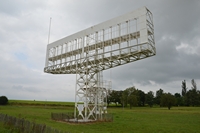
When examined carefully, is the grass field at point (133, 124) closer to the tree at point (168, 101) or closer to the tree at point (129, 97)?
the tree at point (168, 101)

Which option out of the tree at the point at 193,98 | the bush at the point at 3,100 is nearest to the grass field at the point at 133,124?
the bush at the point at 3,100

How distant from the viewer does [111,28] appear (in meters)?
19.2

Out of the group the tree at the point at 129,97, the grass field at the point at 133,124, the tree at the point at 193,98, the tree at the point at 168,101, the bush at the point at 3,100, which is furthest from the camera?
the tree at the point at 193,98

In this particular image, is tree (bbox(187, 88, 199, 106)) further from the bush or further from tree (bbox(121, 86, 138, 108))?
the bush

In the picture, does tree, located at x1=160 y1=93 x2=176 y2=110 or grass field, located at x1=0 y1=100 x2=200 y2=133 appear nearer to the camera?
grass field, located at x1=0 y1=100 x2=200 y2=133

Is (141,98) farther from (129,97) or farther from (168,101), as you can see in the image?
(168,101)

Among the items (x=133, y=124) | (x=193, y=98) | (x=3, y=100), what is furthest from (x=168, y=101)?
(x=3, y=100)

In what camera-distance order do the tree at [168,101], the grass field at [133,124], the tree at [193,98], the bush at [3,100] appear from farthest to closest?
the tree at [193,98]
the tree at [168,101]
the bush at [3,100]
the grass field at [133,124]

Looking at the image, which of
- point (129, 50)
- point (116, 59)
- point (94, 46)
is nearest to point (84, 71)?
point (94, 46)

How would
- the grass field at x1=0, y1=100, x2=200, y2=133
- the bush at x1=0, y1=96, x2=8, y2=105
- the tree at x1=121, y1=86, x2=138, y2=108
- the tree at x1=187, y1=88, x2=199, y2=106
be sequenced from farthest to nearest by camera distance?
the tree at x1=187, y1=88, x2=199, y2=106 → the tree at x1=121, y1=86, x2=138, y2=108 → the bush at x1=0, y1=96, x2=8, y2=105 → the grass field at x1=0, y1=100, x2=200, y2=133

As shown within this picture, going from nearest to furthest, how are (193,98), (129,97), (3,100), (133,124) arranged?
(133,124) < (3,100) < (129,97) < (193,98)

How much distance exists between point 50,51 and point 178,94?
12012cm

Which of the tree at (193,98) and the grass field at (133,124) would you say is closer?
the grass field at (133,124)

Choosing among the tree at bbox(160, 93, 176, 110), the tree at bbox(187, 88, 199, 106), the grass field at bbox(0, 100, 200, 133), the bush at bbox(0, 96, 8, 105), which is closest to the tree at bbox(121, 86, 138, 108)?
the tree at bbox(160, 93, 176, 110)
